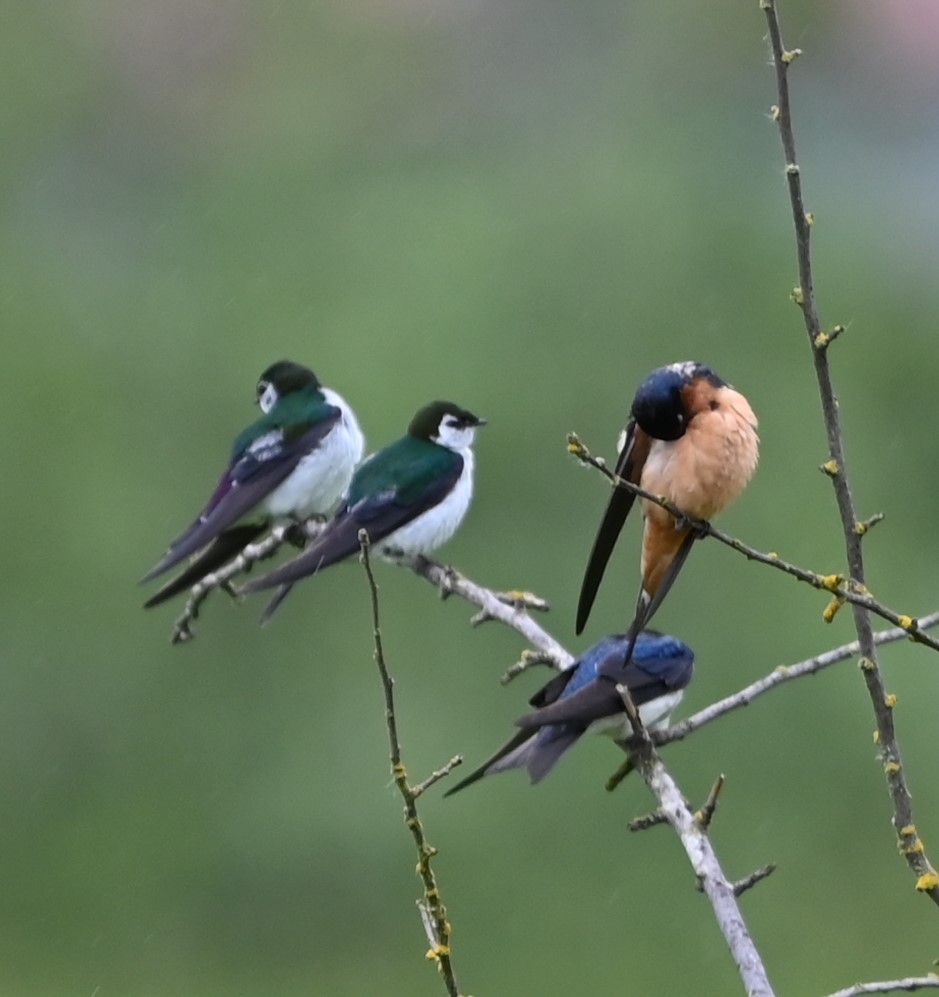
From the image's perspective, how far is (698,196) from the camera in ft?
30.6

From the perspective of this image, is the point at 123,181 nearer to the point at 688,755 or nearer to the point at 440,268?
the point at 440,268

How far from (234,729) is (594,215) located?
3210mm

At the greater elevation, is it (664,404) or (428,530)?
(428,530)

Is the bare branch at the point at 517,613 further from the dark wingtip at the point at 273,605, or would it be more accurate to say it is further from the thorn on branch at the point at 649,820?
the thorn on branch at the point at 649,820

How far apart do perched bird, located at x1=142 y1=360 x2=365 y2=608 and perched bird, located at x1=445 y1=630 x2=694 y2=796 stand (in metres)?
0.63

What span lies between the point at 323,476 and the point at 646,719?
843 mm

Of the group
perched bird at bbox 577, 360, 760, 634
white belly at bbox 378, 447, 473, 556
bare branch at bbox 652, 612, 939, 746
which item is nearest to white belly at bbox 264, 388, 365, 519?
white belly at bbox 378, 447, 473, 556

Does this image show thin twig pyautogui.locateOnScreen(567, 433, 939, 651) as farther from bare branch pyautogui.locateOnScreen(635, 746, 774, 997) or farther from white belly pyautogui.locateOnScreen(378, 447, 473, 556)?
white belly pyautogui.locateOnScreen(378, 447, 473, 556)

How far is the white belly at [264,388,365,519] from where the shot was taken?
341 cm

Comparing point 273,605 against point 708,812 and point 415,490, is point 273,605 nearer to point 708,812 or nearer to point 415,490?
point 415,490

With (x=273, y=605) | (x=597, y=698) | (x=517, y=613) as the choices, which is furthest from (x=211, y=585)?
(x=273, y=605)

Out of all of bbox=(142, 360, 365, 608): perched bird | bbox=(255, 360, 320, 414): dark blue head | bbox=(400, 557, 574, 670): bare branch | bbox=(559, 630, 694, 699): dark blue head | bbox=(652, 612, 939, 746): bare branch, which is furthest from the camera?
bbox=(255, 360, 320, 414): dark blue head

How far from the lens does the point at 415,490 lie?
3535 millimetres

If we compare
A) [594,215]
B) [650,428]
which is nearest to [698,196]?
[594,215]
